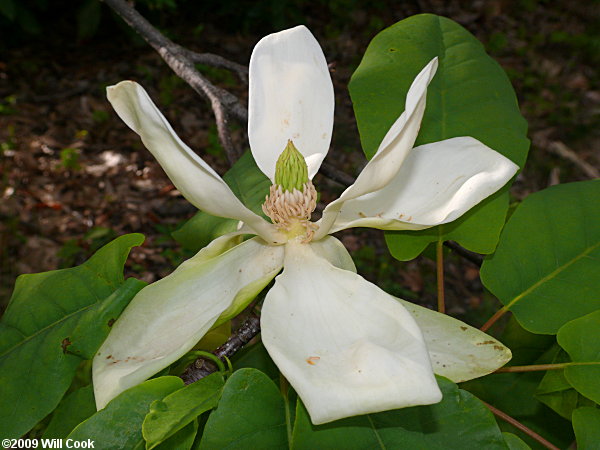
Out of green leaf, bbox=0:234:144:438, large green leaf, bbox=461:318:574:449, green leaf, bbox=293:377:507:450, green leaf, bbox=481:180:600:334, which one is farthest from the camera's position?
large green leaf, bbox=461:318:574:449

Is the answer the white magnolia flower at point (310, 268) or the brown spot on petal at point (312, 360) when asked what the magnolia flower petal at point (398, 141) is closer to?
Result: the white magnolia flower at point (310, 268)

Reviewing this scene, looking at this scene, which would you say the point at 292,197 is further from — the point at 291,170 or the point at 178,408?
the point at 178,408

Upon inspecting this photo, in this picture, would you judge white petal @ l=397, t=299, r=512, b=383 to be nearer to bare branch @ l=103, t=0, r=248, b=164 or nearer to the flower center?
the flower center

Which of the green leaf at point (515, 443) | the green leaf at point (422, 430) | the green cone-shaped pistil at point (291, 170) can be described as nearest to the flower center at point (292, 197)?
the green cone-shaped pistil at point (291, 170)

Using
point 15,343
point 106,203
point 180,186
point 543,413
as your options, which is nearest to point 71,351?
point 15,343

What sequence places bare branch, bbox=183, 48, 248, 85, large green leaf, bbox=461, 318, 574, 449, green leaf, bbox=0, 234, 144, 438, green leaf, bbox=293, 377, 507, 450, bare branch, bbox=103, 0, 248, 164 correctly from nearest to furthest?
green leaf, bbox=293, 377, 507, 450
green leaf, bbox=0, 234, 144, 438
large green leaf, bbox=461, 318, 574, 449
bare branch, bbox=103, 0, 248, 164
bare branch, bbox=183, 48, 248, 85

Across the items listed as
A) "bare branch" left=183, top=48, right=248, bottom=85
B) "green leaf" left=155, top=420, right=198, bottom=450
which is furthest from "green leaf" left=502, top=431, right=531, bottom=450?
"bare branch" left=183, top=48, right=248, bottom=85

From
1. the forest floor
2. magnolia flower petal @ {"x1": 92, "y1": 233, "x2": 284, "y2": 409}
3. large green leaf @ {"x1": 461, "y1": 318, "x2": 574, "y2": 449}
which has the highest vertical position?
magnolia flower petal @ {"x1": 92, "y1": 233, "x2": 284, "y2": 409}

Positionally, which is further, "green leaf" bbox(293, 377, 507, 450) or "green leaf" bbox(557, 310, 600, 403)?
A: "green leaf" bbox(557, 310, 600, 403)
